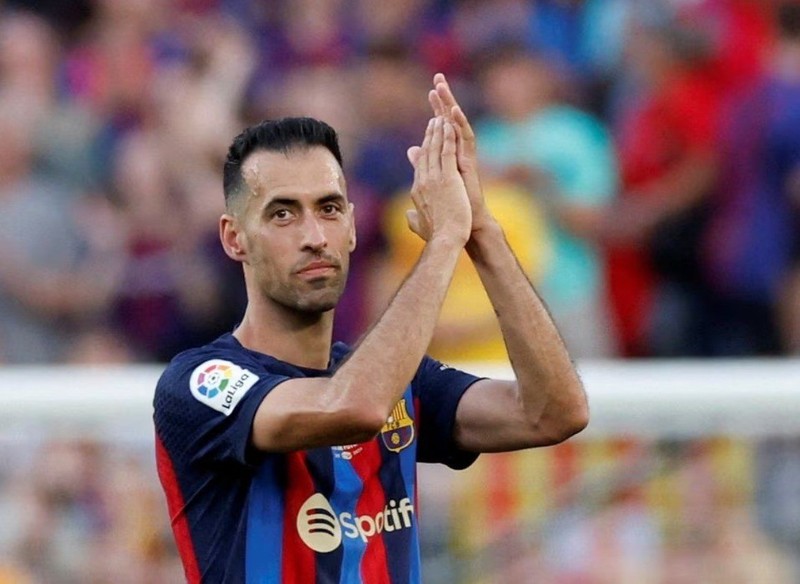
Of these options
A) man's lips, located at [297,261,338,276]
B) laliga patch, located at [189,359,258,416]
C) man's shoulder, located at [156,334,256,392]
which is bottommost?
laliga patch, located at [189,359,258,416]

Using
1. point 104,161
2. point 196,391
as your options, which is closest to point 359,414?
point 196,391

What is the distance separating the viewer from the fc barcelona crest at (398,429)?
473 cm

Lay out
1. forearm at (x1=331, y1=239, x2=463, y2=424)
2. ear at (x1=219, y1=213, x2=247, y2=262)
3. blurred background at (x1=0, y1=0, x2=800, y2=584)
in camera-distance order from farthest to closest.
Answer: blurred background at (x1=0, y1=0, x2=800, y2=584) < ear at (x1=219, y1=213, x2=247, y2=262) < forearm at (x1=331, y1=239, x2=463, y2=424)

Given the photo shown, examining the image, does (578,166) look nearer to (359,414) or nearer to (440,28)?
(440,28)

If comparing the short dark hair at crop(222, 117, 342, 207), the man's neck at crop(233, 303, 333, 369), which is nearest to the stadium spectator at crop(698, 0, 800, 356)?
the short dark hair at crop(222, 117, 342, 207)

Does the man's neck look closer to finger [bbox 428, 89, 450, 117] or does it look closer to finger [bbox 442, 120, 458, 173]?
finger [bbox 442, 120, 458, 173]

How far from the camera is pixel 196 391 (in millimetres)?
4480

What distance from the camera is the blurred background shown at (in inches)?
283

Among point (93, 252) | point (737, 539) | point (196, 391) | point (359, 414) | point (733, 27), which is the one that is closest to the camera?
point (359, 414)

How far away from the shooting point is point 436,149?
182 inches

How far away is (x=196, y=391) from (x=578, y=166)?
4377 millimetres

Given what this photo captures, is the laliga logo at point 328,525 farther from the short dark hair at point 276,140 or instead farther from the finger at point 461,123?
the finger at point 461,123

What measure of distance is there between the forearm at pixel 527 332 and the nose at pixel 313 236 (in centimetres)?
47

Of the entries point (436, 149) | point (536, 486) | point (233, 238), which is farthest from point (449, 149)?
point (536, 486)
